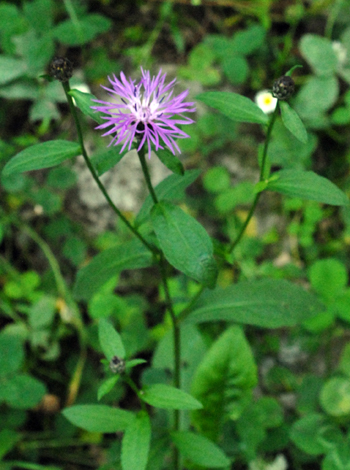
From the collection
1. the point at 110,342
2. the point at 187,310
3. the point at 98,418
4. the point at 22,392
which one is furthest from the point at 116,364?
the point at 22,392

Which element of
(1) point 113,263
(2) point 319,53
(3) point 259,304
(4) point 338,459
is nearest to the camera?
(1) point 113,263

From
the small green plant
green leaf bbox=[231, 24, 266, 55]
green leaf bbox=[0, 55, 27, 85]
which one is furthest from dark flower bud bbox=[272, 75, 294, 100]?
green leaf bbox=[0, 55, 27, 85]

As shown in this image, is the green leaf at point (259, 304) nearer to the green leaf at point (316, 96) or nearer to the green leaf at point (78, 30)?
the green leaf at point (316, 96)

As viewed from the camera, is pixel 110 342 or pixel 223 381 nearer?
pixel 110 342

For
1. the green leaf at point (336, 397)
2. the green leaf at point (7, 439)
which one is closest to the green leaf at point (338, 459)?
the green leaf at point (336, 397)

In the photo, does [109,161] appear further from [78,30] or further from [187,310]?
[78,30]

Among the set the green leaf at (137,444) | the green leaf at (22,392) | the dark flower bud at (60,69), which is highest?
the dark flower bud at (60,69)
